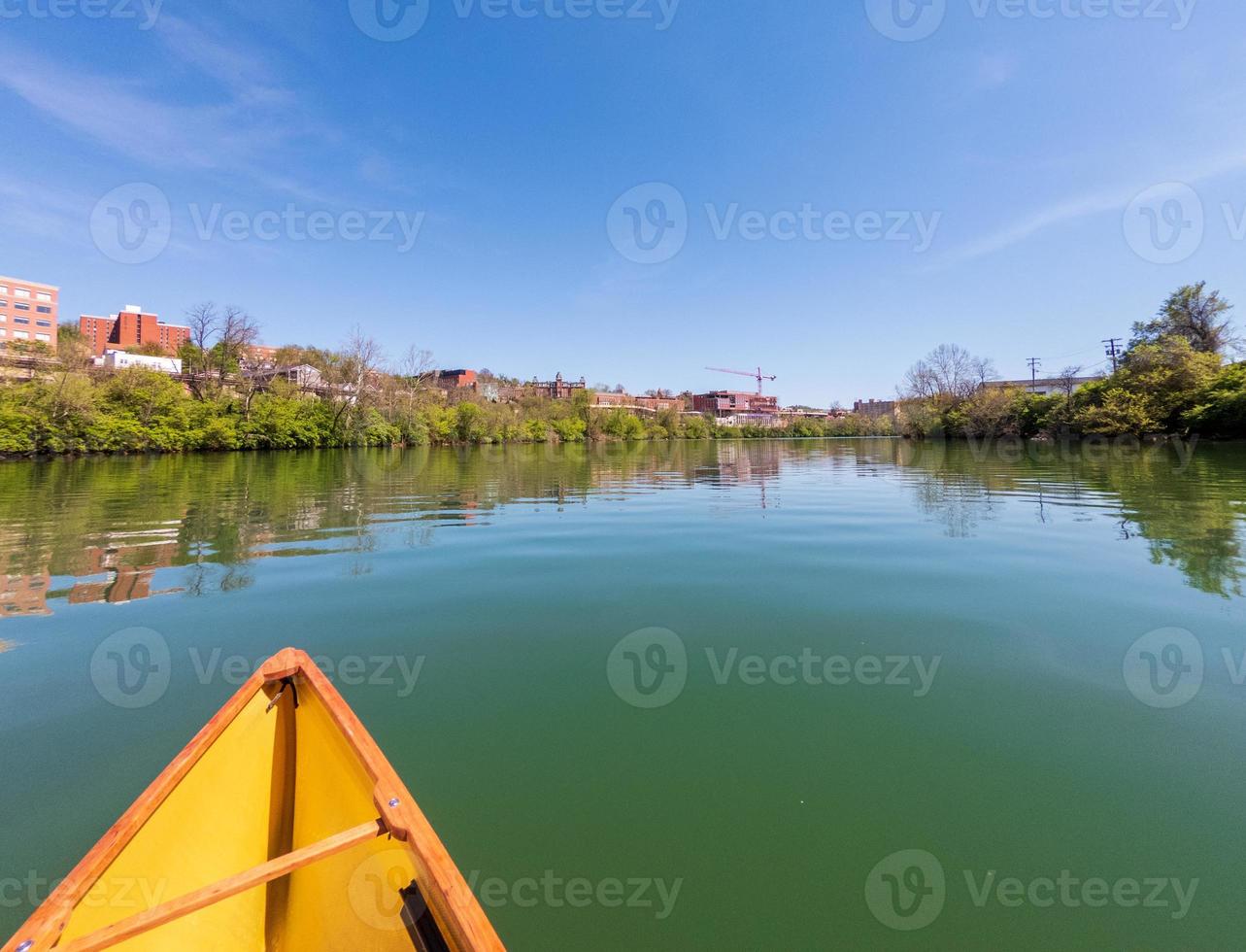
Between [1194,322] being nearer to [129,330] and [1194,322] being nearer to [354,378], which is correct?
[354,378]

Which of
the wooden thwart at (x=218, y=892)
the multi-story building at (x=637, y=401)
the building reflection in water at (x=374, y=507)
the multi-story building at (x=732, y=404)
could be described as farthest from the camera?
the multi-story building at (x=732, y=404)

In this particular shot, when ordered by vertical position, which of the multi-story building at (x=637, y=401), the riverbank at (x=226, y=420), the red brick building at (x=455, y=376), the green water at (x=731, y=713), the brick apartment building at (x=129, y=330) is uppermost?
the brick apartment building at (x=129, y=330)

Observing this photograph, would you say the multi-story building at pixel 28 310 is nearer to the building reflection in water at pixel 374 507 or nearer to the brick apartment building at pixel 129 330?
the brick apartment building at pixel 129 330

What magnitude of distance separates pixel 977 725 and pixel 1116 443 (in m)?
47.4

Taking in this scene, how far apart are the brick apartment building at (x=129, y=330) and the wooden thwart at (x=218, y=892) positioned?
4869 inches

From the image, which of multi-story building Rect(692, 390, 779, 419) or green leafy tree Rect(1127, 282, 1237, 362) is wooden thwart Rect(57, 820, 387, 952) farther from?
multi-story building Rect(692, 390, 779, 419)

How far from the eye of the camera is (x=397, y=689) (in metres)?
3.95

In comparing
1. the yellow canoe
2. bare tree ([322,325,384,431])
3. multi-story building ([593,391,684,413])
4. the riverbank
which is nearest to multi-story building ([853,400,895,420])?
multi-story building ([593,391,684,413])

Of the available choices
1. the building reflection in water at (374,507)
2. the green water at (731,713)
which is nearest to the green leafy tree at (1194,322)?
the building reflection in water at (374,507)

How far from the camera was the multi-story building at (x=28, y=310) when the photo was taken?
2808 inches

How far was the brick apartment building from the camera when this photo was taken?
101975mm

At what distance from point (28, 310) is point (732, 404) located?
470 feet

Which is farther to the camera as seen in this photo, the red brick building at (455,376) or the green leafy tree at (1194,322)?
the red brick building at (455,376)

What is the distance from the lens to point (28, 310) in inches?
2918
